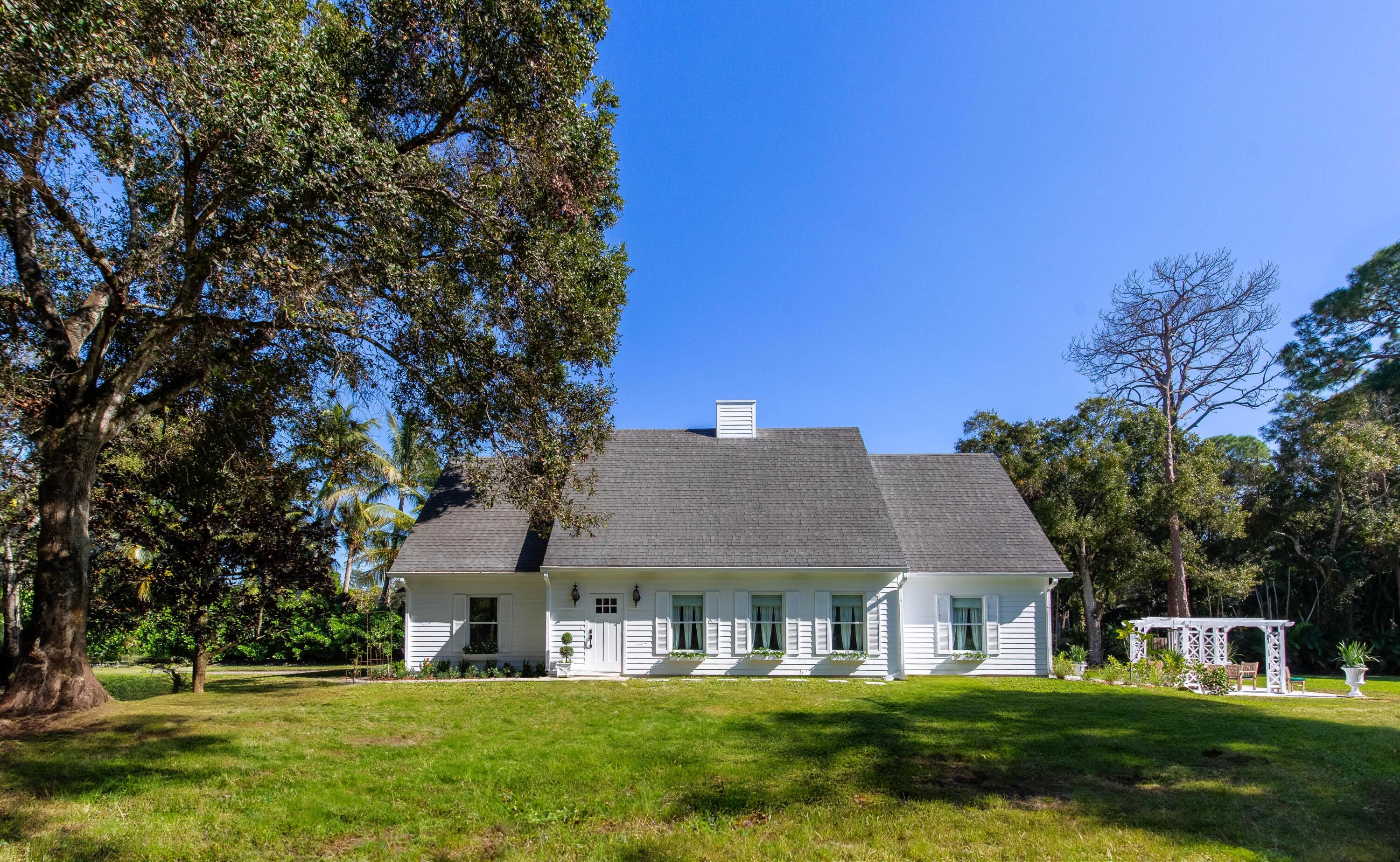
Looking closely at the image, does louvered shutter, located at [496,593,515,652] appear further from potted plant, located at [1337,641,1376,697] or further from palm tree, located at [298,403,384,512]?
potted plant, located at [1337,641,1376,697]

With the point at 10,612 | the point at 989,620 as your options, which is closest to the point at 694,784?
the point at 10,612

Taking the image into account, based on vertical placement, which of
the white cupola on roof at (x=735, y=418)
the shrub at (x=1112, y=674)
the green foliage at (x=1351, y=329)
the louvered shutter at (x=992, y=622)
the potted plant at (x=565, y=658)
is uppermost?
the green foliage at (x=1351, y=329)

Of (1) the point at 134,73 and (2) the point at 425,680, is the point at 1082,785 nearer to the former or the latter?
(1) the point at 134,73

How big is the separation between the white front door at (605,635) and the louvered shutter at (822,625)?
Result: 4401mm

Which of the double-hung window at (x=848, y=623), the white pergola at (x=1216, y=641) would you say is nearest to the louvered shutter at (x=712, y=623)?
the double-hung window at (x=848, y=623)

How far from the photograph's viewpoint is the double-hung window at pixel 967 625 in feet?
55.7

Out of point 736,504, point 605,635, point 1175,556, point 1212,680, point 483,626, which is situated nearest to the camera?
point 1212,680

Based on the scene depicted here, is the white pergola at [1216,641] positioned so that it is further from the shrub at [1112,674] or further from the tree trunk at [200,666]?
the tree trunk at [200,666]

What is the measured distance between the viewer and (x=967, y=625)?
56.0ft

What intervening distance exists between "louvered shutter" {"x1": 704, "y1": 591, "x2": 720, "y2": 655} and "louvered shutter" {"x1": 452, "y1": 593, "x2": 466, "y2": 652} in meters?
5.79

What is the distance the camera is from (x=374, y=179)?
7.52 m

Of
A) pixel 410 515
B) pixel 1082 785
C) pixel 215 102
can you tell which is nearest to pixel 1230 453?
pixel 1082 785

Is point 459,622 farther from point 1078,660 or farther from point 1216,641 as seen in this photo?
point 1216,641

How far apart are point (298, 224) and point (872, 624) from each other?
13.6m
